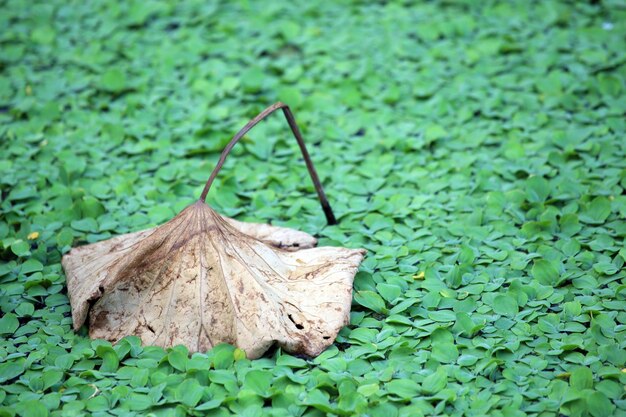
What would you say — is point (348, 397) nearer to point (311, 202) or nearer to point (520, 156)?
point (311, 202)

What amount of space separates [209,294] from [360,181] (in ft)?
3.48

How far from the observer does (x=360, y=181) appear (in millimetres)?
3033

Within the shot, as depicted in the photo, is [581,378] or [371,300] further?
[371,300]

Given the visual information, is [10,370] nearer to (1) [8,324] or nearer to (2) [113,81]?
(1) [8,324]

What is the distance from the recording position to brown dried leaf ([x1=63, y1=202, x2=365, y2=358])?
7.04 feet

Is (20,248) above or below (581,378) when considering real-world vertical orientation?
above

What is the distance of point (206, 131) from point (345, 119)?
25.5 inches

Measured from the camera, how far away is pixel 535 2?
4.15 m

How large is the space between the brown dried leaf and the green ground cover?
0.06 meters

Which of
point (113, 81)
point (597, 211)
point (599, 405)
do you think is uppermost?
point (113, 81)

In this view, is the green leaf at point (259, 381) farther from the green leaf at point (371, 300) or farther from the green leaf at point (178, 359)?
the green leaf at point (371, 300)

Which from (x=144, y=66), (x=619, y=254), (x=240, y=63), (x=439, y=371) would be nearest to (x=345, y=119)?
(x=240, y=63)

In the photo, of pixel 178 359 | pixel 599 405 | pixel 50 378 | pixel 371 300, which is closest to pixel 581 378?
pixel 599 405

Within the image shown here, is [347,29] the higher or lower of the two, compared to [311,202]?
higher
